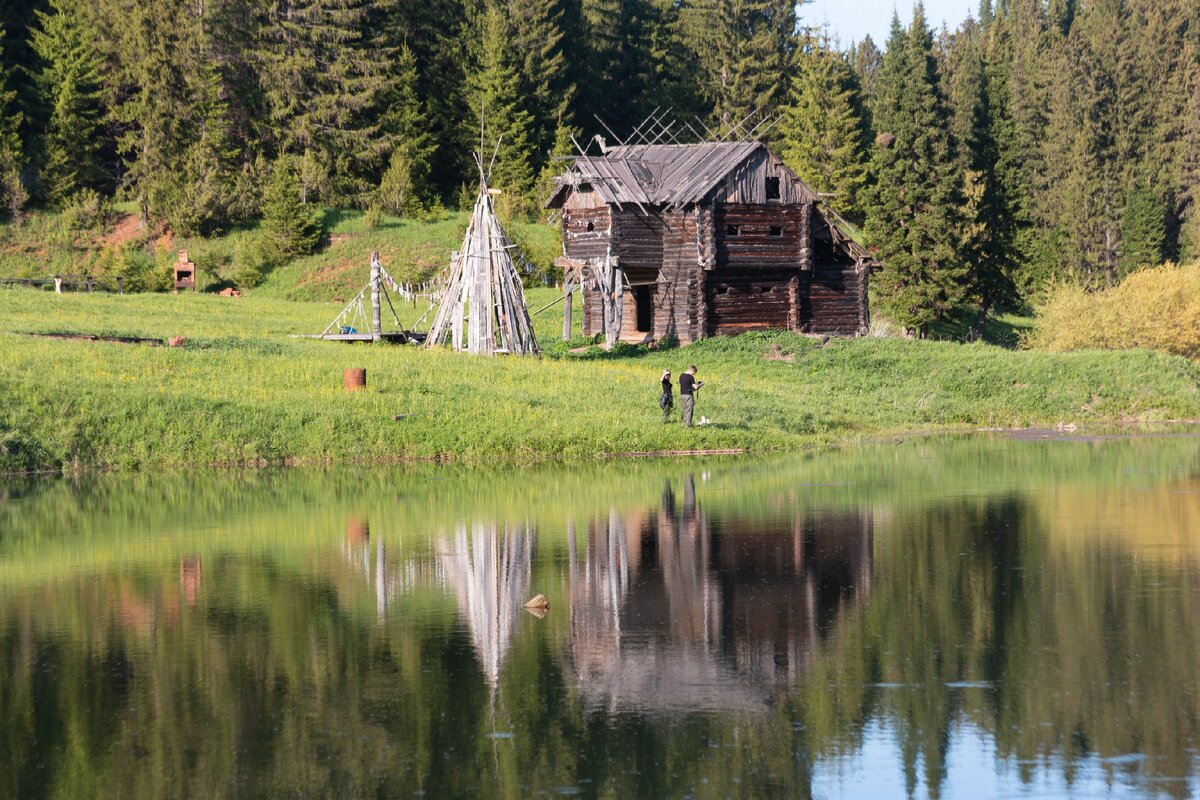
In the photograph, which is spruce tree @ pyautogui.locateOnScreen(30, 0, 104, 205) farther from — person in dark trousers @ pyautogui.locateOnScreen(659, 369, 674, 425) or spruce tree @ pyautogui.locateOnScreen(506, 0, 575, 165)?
person in dark trousers @ pyautogui.locateOnScreen(659, 369, 674, 425)

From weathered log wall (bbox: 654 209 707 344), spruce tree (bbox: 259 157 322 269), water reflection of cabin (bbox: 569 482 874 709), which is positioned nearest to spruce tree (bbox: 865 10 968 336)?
weathered log wall (bbox: 654 209 707 344)

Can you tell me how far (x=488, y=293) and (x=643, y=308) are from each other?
38.8 ft

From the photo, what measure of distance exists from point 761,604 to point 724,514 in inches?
290

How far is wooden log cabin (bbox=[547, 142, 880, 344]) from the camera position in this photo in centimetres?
5747

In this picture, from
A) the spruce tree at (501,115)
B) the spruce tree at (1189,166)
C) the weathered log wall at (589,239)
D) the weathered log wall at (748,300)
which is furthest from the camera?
the spruce tree at (1189,166)

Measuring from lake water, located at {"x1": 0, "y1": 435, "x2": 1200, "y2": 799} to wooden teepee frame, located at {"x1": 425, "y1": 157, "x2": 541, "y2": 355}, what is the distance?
24.8 metres

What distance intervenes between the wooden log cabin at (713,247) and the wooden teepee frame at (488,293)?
6.20 metres

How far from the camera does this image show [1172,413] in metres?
46.6

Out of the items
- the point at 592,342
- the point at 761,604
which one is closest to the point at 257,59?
the point at 592,342

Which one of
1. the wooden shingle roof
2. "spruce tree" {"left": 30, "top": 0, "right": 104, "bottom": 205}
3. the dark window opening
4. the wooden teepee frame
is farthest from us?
"spruce tree" {"left": 30, "top": 0, "right": 104, "bottom": 205}

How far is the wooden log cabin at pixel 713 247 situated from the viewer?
189ft

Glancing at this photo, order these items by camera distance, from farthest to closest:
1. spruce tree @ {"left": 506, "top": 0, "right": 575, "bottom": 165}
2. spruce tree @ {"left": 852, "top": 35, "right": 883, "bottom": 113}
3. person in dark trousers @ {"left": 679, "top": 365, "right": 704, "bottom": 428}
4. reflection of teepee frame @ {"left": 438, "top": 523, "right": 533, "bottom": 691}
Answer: spruce tree @ {"left": 852, "top": 35, "right": 883, "bottom": 113} → spruce tree @ {"left": 506, "top": 0, "right": 575, "bottom": 165} → person in dark trousers @ {"left": 679, "top": 365, "right": 704, "bottom": 428} → reflection of teepee frame @ {"left": 438, "top": 523, "right": 533, "bottom": 691}

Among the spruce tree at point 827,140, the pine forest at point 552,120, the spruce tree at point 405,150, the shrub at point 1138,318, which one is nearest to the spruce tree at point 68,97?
the pine forest at point 552,120

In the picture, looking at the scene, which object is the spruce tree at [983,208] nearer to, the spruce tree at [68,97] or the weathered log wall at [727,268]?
the weathered log wall at [727,268]
